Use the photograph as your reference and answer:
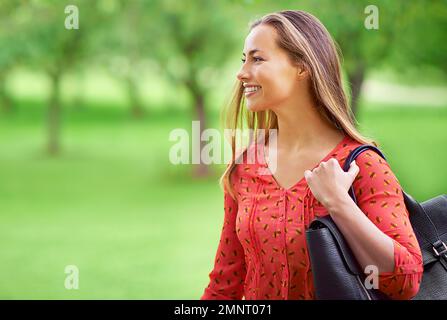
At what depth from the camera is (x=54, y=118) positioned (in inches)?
594

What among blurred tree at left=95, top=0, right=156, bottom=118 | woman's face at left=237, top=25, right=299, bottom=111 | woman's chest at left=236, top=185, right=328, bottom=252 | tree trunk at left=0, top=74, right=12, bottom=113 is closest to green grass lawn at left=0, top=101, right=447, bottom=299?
tree trunk at left=0, top=74, right=12, bottom=113

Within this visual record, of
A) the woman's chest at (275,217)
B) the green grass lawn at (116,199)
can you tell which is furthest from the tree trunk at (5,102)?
the woman's chest at (275,217)

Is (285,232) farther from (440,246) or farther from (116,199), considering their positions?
(116,199)

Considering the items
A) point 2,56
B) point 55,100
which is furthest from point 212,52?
point 55,100

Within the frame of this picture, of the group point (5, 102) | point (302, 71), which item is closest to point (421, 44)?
point (302, 71)

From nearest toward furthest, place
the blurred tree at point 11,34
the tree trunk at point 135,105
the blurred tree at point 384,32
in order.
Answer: the blurred tree at point 384,32 < the blurred tree at point 11,34 < the tree trunk at point 135,105

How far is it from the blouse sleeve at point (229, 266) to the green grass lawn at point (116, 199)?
19.1ft

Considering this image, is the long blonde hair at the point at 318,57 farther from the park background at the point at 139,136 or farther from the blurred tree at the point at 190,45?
the blurred tree at the point at 190,45

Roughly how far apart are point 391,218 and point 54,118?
1451cm

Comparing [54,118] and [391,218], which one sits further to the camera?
[54,118]

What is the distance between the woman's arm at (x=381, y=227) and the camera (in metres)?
1.17

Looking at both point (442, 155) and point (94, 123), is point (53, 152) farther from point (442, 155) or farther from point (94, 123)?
point (442, 155)

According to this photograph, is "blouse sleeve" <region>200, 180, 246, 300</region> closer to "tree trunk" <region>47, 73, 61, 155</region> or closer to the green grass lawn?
the green grass lawn

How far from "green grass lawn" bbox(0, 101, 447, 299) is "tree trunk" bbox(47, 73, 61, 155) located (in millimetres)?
368
